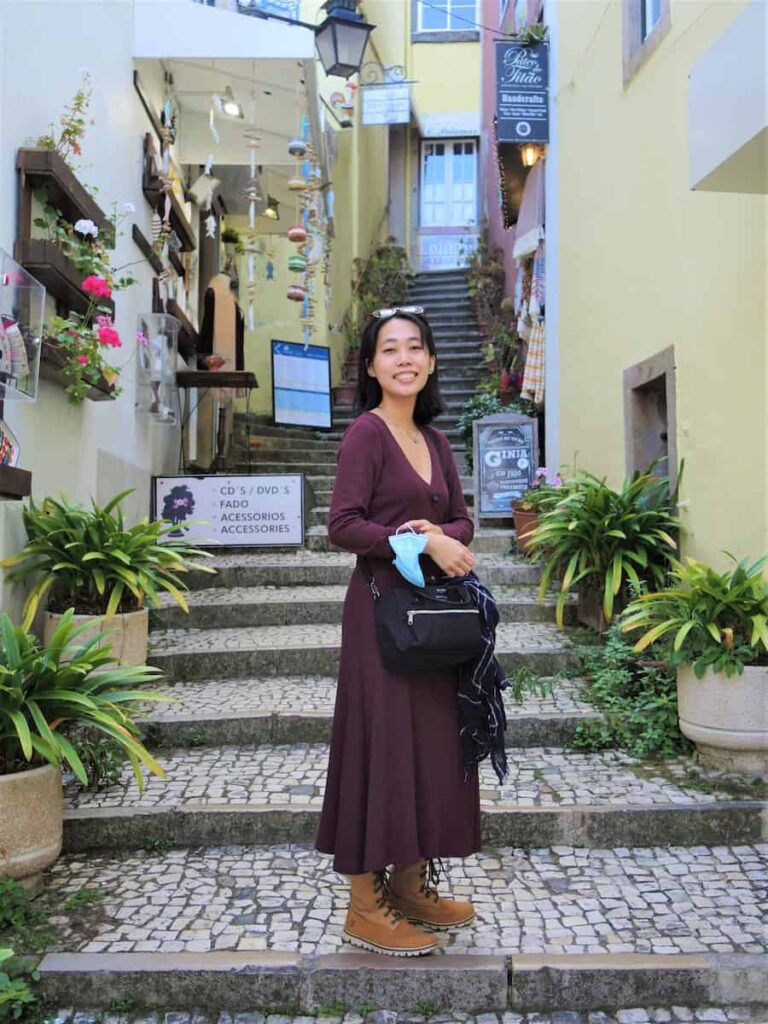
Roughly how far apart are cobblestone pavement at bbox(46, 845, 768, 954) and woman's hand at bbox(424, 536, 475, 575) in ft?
3.66

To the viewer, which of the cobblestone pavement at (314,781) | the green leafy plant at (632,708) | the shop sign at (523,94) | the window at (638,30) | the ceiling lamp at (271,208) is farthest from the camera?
the ceiling lamp at (271,208)

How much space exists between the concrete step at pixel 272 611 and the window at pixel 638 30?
3342 millimetres

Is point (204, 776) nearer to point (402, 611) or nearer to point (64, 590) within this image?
point (64, 590)

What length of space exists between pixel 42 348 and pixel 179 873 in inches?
95.6

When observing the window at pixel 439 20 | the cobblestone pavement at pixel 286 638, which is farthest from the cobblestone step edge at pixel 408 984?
the window at pixel 439 20

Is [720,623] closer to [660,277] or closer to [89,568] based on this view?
[660,277]

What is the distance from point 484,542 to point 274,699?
2.94 meters

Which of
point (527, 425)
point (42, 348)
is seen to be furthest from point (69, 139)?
point (527, 425)

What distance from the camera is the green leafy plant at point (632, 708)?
381 centimetres

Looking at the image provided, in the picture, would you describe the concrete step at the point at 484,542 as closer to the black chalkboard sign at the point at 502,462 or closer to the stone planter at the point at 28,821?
the black chalkboard sign at the point at 502,462

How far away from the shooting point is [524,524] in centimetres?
646

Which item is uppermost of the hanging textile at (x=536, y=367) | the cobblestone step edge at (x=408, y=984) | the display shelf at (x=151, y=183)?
the display shelf at (x=151, y=183)

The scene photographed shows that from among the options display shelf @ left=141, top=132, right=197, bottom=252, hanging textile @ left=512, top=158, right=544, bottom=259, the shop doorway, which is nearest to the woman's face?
display shelf @ left=141, top=132, right=197, bottom=252

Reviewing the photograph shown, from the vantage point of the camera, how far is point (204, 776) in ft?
11.9
